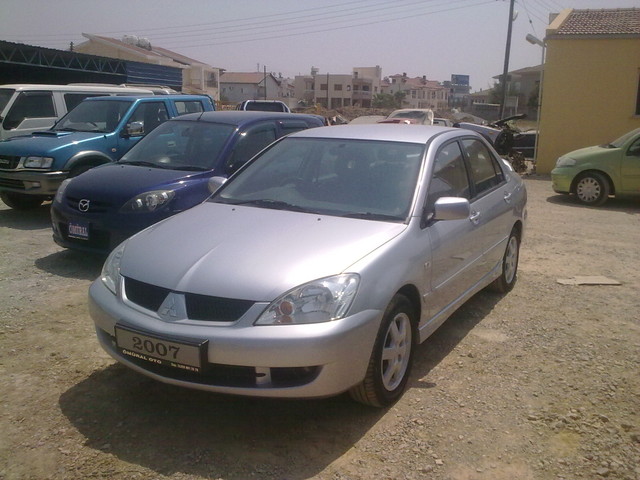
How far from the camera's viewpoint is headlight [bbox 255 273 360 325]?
305 cm

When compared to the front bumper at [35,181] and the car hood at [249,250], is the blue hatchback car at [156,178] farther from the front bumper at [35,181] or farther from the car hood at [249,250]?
the car hood at [249,250]

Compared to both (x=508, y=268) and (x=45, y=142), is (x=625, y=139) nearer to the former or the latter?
Result: (x=508, y=268)

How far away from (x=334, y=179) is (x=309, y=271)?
1.29 metres

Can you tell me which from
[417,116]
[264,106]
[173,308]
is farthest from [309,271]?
[417,116]

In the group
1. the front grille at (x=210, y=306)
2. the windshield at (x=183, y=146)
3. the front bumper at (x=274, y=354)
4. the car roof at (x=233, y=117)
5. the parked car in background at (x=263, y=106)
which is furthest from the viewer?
the parked car in background at (x=263, y=106)

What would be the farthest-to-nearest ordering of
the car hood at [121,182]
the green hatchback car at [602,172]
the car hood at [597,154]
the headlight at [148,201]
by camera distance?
1. the car hood at [597,154]
2. the green hatchback car at [602,172]
3. the car hood at [121,182]
4. the headlight at [148,201]

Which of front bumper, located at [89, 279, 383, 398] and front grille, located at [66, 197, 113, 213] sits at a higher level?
front grille, located at [66, 197, 113, 213]

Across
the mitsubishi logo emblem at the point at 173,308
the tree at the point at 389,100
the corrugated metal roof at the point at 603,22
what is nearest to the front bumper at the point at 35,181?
the mitsubishi logo emblem at the point at 173,308

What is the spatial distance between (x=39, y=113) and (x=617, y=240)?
9959 mm

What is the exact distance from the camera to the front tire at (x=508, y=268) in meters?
5.72

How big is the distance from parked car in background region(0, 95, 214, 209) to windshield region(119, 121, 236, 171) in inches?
59.4

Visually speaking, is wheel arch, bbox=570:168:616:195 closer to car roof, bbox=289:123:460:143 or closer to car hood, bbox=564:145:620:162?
car hood, bbox=564:145:620:162

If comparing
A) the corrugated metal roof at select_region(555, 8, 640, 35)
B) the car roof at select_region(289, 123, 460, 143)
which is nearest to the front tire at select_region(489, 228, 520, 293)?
the car roof at select_region(289, 123, 460, 143)

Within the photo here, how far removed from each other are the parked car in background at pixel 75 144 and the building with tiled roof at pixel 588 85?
430 inches
